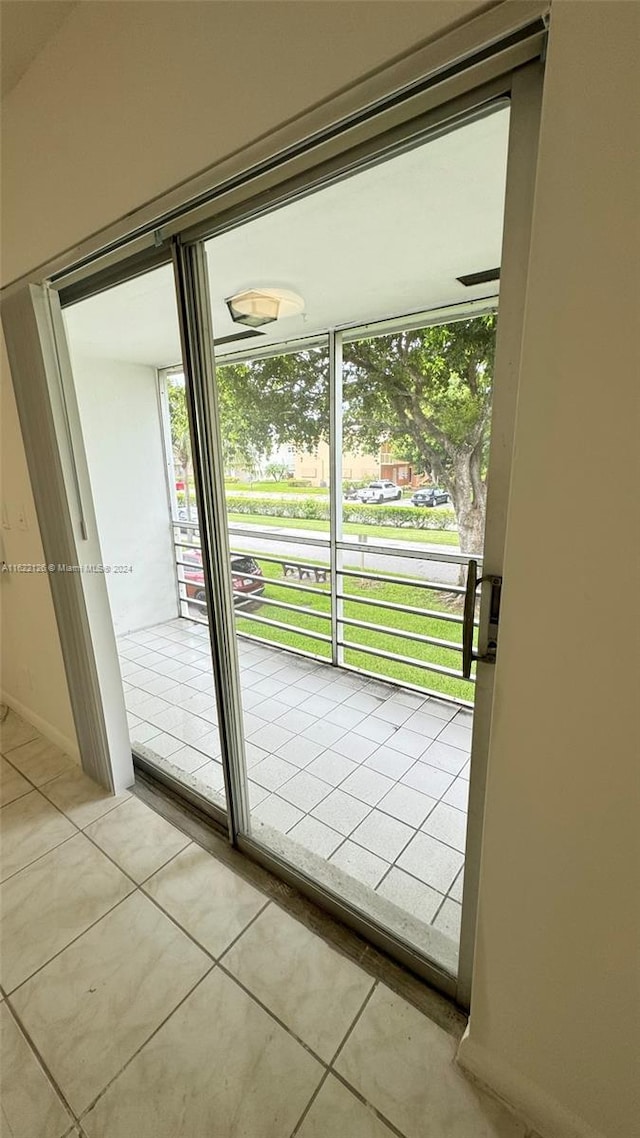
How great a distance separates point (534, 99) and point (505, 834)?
1.30 m

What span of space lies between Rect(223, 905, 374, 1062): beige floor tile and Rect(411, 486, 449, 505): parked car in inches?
83.4

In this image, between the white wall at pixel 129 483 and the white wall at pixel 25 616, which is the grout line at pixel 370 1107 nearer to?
the white wall at pixel 25 616

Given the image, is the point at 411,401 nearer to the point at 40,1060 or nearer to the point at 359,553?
the point at 359,553

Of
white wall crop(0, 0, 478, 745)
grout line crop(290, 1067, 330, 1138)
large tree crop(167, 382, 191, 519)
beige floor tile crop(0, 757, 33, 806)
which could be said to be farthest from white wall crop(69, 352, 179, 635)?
grout line crop(290, 1067, 330, 1138)

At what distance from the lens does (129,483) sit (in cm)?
377

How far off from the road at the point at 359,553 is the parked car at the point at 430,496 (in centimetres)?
27

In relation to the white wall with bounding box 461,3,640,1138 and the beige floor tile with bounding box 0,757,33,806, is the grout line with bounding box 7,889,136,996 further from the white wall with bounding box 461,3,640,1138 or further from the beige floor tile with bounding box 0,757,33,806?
the white wall with bounding box 461,3,640,1138

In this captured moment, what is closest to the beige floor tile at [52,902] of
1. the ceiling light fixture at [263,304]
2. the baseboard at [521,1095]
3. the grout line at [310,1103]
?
the grout line at [310,1103]

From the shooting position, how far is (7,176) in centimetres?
145

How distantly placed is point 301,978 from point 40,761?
1628 millimetres

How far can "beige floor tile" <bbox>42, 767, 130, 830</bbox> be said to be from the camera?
183 cm

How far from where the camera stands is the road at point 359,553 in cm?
268

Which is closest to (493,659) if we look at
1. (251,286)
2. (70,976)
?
(70,976)

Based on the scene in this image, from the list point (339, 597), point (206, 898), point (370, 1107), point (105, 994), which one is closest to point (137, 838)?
point (206, 898)
